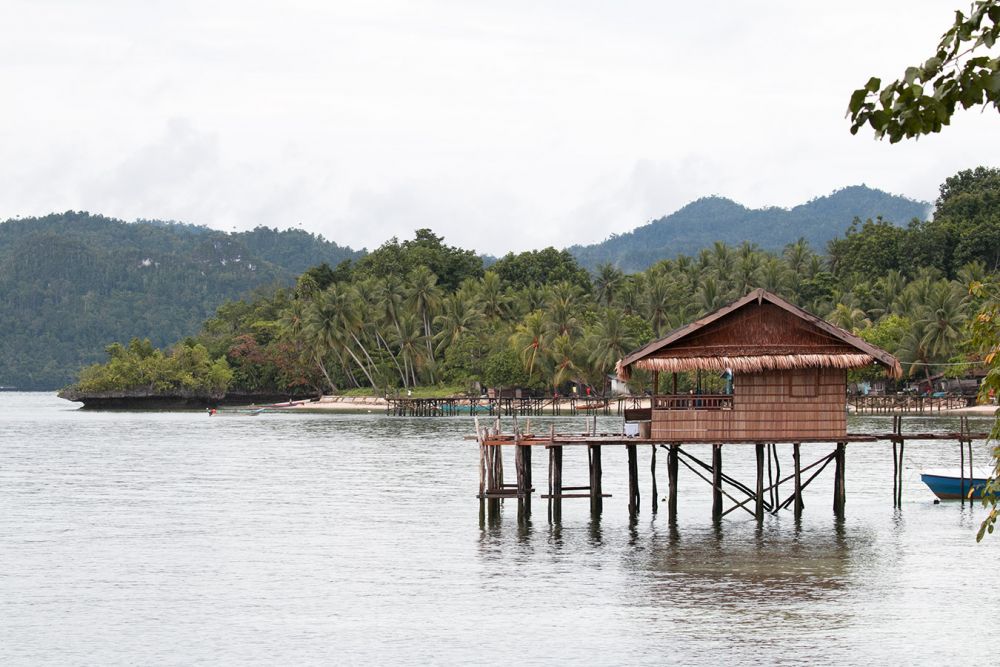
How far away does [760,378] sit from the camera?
33.3 meters

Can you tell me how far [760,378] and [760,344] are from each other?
0.89 meters

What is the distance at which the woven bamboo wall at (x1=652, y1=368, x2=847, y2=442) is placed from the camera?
109 ft

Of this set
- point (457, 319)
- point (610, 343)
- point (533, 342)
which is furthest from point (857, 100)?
point (457, 319)

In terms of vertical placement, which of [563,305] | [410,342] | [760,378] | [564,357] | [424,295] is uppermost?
[424,295]

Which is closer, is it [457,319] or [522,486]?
[522,486]

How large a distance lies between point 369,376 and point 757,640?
9667 cm

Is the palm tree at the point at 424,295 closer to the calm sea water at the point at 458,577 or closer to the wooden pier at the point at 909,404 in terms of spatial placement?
the wooden pier at the point at 909,404

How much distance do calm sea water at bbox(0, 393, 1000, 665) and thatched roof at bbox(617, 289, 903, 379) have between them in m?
4.57

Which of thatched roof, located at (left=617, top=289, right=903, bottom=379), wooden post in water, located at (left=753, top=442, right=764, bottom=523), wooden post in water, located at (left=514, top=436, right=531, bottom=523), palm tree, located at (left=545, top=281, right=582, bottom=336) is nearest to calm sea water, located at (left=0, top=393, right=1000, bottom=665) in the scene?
wooden post in water, located at (left=753, top=442, right=764, bottom=523)

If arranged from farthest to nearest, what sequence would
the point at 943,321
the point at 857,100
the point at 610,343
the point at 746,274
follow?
1. the point at 746,274
2. the point at 610,343
3. the point at 943,321
4. the point at 857,100

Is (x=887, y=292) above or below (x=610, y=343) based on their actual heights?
above

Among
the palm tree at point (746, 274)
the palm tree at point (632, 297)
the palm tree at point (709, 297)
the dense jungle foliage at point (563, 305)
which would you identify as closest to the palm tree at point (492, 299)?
the dense jungle foliage at point (563, 305)

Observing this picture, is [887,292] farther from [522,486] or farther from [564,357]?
[522,486]

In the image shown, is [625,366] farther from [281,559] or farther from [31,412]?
[31,412]
